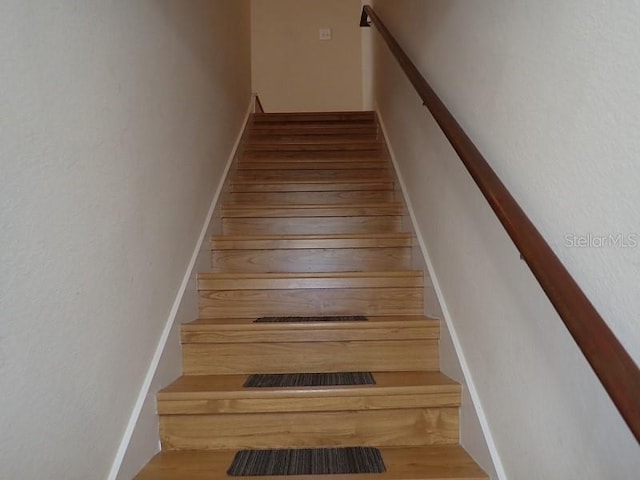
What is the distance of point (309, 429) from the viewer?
1.35m

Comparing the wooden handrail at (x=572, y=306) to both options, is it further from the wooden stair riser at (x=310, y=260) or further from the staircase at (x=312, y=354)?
the wooden stair riser at (x=310, y=260)

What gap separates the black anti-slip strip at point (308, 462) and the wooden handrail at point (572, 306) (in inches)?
28.9

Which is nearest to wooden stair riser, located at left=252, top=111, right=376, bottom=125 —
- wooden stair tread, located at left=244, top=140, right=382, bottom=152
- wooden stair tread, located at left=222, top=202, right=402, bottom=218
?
wooden stair tread, located at left=244, top=140, right=382, bottom=152

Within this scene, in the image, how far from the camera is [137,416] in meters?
1.20

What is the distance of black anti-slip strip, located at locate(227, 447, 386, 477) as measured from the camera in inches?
46.4

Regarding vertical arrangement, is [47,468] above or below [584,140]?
below

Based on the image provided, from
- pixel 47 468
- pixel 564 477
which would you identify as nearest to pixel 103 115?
pixel 47 468

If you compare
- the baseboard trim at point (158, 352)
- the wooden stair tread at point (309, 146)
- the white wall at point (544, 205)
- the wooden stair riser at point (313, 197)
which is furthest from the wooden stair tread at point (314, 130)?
the white wall at point (544, 205)

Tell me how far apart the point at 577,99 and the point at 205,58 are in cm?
182

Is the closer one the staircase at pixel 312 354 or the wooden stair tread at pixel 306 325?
the staircase at pixel 312 354

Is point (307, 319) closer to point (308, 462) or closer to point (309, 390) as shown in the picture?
point (309, 390)

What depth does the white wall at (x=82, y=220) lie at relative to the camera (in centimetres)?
74

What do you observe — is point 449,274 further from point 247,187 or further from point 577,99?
point 247,187

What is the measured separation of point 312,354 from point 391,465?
1.62 ft
